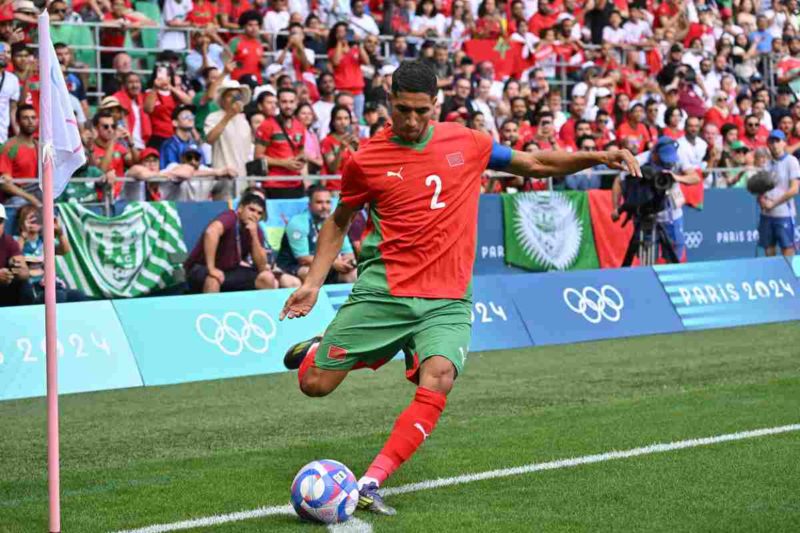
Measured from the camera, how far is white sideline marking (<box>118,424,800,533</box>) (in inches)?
245

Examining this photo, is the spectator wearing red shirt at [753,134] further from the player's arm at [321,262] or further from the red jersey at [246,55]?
the player's arm at [321,262]

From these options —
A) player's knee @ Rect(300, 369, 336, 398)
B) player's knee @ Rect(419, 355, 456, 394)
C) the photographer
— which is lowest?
the photographer

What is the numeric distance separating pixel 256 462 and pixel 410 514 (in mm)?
1865

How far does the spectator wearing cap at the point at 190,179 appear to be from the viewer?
50.1 feet

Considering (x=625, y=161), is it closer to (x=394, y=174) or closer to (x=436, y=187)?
(x=436, y=187)

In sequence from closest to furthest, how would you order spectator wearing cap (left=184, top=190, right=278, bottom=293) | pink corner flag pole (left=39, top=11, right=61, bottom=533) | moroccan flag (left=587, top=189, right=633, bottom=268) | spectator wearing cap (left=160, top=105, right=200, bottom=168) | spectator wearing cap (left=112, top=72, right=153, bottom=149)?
1. pink corner flag pole (left=39, top=11, right=61, bottom=533)
2. spectator wearing cap (left=184, top=190, right=278, bottom=293)
3. spectator wearing cap (left=160, top=105, right=200, bottom=168)
4. spectator wearing cap (left=112, top=72, right=153, bottom=149)
5. moroccan flag (left=587, top=189, right=633, bottom=268)

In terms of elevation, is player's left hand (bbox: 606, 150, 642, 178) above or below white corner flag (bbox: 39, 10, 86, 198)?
below

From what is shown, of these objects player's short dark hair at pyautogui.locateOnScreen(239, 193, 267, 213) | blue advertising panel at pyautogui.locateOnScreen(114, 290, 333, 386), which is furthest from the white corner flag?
player's short dark hair at pyautogui.locateOnScreen(239, 193, 267, 213)

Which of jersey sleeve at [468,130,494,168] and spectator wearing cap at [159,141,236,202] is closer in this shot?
jersey sleeve at [468,130,494,168]

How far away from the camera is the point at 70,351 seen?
38.0 ft

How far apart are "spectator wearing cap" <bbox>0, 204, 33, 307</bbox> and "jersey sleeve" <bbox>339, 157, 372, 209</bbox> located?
656 centimetres

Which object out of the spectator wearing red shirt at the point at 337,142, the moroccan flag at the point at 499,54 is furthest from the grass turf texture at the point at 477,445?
the moroccan flag at the point at 499,54

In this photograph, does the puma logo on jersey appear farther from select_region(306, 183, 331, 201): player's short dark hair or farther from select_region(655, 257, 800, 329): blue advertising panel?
select_region(655, 257, 800, 329): blue advertising panel

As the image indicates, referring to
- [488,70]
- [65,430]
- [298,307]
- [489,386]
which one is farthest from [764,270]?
[298,307]
